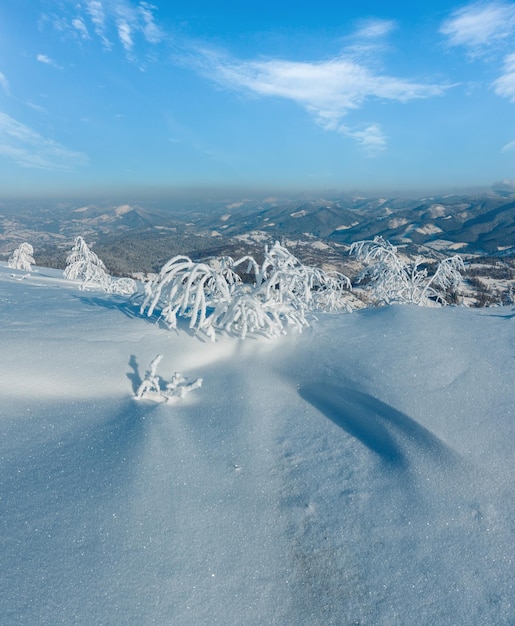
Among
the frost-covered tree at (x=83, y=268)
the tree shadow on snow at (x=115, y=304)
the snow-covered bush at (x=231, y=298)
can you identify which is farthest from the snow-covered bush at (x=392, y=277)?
the frost-covered tree at (x=83, y=268)

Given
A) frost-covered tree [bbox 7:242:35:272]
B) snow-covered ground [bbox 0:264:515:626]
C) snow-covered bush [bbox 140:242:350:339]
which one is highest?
snow-covered bush [bbox 140:242:350:339]

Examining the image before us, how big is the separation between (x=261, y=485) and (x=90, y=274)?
19.4 m

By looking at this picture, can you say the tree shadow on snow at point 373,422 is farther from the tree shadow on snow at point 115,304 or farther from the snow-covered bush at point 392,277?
the snow-covered bush at point 392,277

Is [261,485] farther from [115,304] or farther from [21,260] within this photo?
[21,260]

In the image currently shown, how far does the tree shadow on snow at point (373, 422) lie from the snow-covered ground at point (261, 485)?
0.02m

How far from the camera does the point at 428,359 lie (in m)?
5.12

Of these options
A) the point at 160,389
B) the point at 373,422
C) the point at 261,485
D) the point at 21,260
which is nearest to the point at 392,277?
the point at 373,422

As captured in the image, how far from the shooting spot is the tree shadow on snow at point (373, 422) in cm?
361

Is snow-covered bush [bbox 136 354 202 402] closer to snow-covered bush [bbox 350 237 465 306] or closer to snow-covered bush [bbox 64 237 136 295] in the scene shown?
snow-covered bush [bbox 350 237 465 306]

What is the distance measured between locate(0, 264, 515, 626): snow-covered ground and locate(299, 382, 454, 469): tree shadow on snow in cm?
2

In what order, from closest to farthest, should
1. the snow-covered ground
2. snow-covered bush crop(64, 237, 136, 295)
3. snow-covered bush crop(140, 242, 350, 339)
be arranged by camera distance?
the snow-covered ground
snow-covered bush crop(140, 242, 350, 339)
snow-covered bush crop(64, 237, 136, 295)

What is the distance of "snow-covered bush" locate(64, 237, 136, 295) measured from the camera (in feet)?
58.0

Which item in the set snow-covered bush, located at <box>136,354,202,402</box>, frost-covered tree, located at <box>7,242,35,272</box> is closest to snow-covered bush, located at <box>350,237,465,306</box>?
snow-covered bush, located at <box>136,354,202,402</box>

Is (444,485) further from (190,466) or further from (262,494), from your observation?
(190,466)
